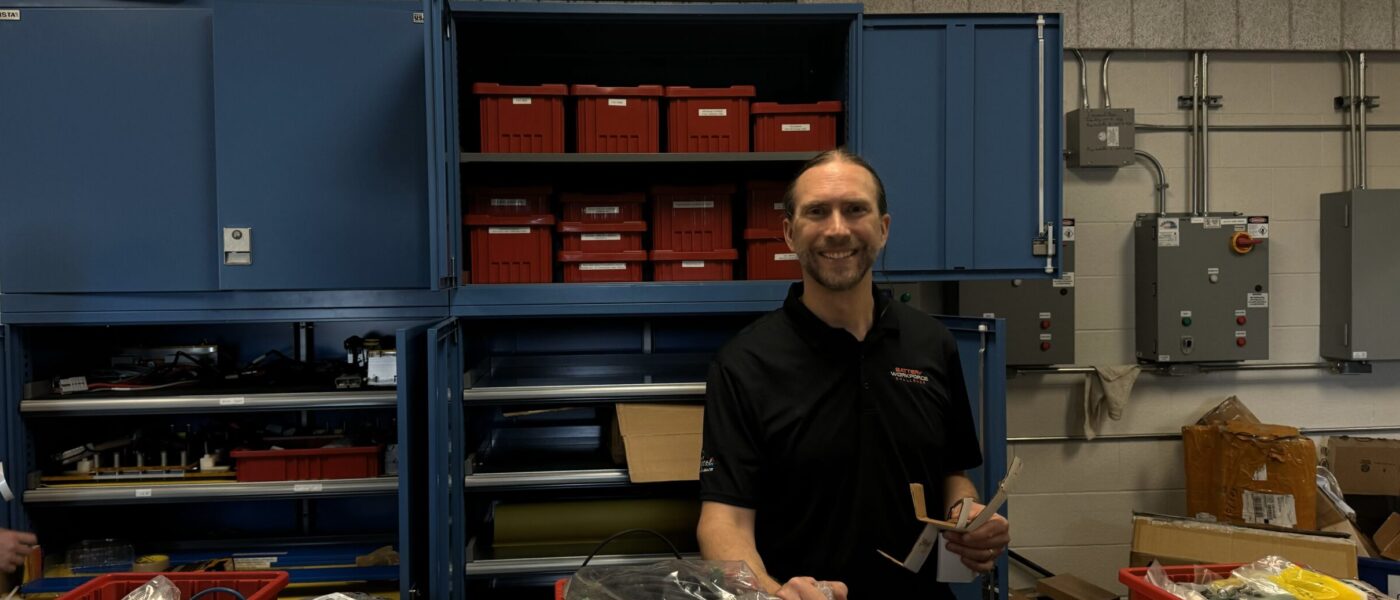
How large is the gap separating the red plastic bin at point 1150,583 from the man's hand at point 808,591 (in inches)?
23.7

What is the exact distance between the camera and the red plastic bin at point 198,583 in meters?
1.41

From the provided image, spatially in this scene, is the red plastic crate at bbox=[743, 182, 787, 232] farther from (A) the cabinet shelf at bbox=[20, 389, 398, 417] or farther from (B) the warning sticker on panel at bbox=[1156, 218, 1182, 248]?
(B) the warning sticker on panel at bbox=[1156, 218, 1182, 248]

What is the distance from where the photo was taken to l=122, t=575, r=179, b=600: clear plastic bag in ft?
4.38

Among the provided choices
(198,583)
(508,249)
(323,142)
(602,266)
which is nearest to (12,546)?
(198,583)

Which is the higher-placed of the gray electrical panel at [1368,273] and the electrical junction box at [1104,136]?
the electrical junction box at [1104,136]

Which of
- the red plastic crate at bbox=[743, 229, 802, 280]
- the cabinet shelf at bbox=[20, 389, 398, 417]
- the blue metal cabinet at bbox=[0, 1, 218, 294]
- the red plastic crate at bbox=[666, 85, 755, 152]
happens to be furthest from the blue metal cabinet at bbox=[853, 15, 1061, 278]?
the blue metal cabinet at bbox=[0, 1, 218, 294]

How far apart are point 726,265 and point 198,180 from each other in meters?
1.62

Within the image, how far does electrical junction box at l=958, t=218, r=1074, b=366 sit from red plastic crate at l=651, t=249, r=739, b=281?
4.14 feet

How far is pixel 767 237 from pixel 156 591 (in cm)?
173

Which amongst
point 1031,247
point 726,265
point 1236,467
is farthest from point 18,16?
point 1236,467

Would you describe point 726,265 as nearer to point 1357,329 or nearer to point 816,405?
point 816,405

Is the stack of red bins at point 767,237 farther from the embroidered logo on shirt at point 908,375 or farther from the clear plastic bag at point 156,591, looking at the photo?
the clear plastic bag at point 156,591

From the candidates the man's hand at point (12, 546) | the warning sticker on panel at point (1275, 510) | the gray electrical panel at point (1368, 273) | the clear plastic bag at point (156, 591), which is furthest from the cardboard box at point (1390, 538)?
the man's hand at point (12, 546)

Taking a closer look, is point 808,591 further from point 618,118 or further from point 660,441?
point 618,118
